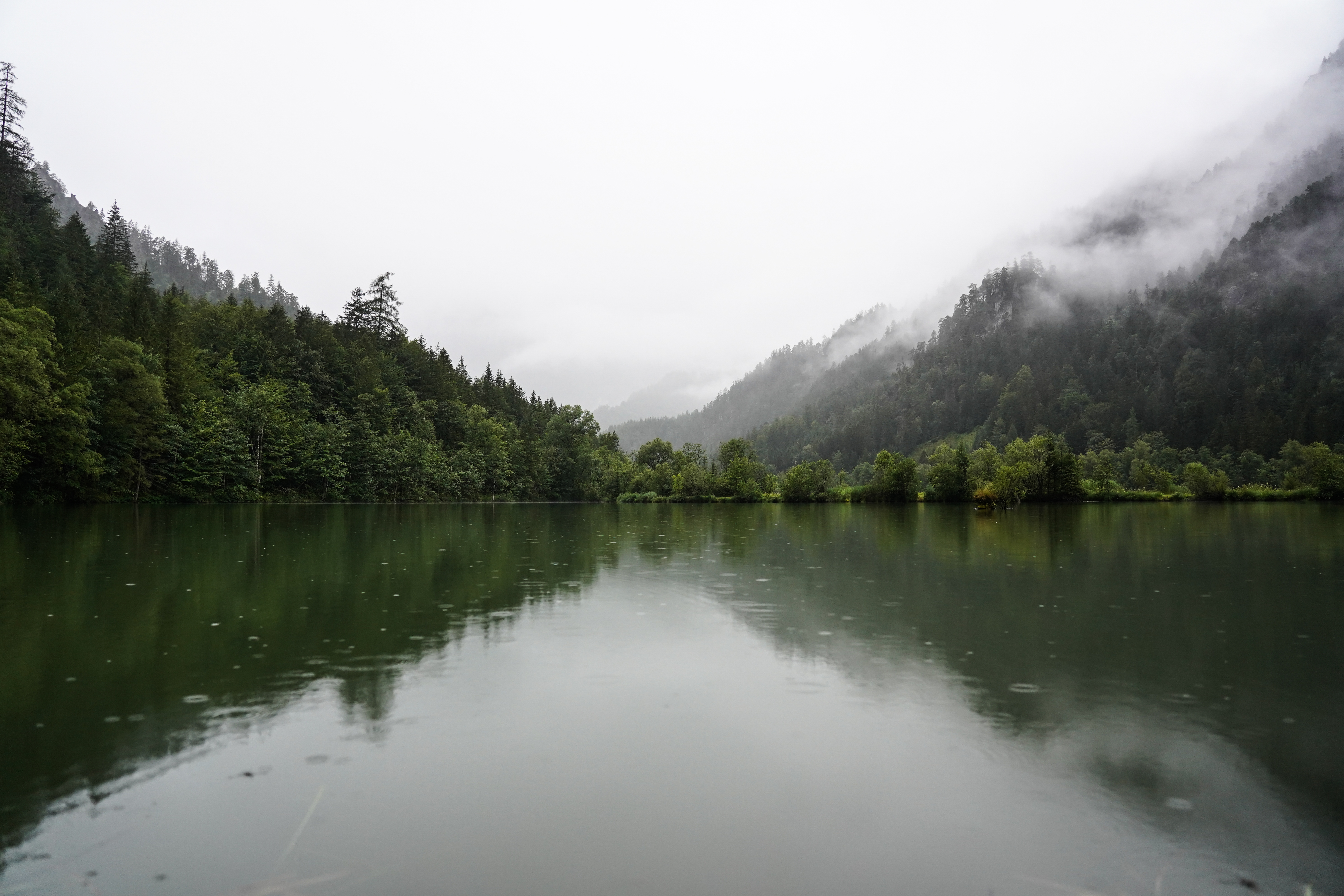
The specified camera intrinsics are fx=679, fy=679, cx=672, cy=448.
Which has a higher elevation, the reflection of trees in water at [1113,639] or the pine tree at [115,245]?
the pine tree at [115,245]

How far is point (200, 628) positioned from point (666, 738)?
8.40m

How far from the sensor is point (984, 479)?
90625 mm

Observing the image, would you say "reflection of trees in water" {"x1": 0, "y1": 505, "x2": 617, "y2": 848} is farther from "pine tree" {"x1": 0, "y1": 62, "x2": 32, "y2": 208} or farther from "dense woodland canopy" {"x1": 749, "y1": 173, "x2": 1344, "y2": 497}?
"dense woodland canopy" {"x1": 749, "y1": 173, "x2": 1344, "y2": 497}

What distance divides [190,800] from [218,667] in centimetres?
406

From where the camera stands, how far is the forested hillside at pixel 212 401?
2009 inches

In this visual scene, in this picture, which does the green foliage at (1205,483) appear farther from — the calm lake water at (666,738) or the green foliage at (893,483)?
the calm lake water at (666,738)

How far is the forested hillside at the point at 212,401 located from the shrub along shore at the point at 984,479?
50.2ft

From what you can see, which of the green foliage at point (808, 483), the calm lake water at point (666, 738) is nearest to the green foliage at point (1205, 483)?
the green foliage at point (808, 483)

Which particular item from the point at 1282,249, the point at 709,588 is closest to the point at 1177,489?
the point at 709,588

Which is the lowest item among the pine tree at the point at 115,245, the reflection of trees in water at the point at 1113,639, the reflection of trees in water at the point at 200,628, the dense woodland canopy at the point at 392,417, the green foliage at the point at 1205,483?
the reflection of trees in water at the point at 1113,639

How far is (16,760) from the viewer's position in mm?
5621

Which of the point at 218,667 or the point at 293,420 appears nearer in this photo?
the point at 218,667

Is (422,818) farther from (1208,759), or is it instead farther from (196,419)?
(196,419)

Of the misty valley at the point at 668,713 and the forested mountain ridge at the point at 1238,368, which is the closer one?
the misty valley at the point at 668,713
